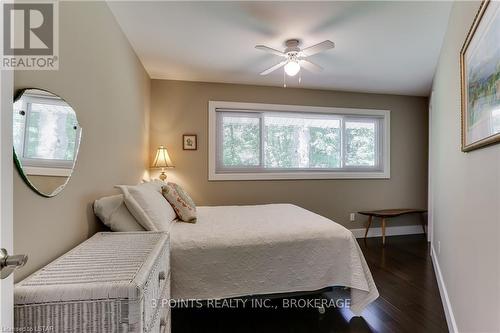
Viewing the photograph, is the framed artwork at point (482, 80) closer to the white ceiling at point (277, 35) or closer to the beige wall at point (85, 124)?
the white ceiling at point (277, 35)

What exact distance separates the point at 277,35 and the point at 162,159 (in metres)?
2.04

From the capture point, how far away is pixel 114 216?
1.70 metres

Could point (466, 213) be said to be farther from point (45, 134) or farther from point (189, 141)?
point (189, 141)

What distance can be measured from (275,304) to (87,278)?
1634mm

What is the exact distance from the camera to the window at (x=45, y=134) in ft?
3.28

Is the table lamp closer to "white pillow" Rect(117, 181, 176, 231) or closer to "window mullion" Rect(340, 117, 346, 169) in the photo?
"white pillow" Rect(117, 181, 176, 231)

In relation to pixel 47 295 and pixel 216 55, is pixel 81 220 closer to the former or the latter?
pixel 47 295

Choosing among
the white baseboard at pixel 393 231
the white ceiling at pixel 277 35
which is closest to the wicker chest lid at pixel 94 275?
the white ceiling at pixel 277 35

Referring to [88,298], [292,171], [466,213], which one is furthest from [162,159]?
[466,213]

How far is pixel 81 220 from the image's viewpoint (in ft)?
5.05

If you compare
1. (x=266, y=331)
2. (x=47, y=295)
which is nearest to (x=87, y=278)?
(x=47, y=295)

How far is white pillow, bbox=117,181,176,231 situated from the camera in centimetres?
172

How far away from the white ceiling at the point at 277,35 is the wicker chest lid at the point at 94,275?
1.78 m

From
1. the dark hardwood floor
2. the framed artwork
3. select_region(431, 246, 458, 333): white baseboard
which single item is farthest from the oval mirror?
select_region(431, 246, 458, 333): white baseboard
